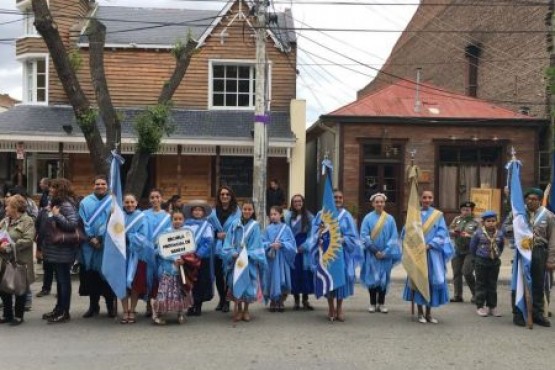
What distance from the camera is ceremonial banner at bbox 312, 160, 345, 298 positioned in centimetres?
829

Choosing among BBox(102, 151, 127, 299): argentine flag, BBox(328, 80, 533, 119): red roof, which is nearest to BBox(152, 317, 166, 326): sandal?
BBox(102, 151, 127, 299): argentine flag

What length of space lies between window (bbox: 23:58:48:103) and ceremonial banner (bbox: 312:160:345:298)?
52.5 feet

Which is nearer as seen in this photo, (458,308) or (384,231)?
(384,231)

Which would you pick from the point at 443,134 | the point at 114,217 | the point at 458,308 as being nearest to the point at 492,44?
the point at 443,134

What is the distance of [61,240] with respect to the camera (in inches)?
310

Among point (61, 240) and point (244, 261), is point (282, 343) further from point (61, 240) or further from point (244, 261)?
point (61, 240)

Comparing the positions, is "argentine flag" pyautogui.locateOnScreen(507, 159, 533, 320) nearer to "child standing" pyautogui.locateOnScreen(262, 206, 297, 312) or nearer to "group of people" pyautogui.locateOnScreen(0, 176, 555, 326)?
"group of people" pyautogui.locateOnScreen(0, 176, 555, 326)

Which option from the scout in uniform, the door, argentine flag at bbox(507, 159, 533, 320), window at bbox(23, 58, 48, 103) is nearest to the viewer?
argentine flag at bbox(507, 159, 533, 320)

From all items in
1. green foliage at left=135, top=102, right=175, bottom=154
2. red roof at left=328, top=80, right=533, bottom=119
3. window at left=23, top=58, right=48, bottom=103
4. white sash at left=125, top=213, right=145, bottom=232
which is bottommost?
white sash at left=125, top=213, right=145, bottom=232

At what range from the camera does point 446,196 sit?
20875 millimetres

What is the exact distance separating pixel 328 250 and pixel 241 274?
123 cm

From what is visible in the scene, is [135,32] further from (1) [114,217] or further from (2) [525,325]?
(2) [525,325]

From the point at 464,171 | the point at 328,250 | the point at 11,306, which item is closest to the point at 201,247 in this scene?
the point at 328,250

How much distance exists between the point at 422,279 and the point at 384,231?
2.99 feet
